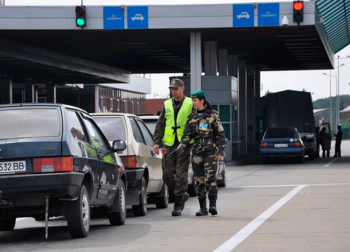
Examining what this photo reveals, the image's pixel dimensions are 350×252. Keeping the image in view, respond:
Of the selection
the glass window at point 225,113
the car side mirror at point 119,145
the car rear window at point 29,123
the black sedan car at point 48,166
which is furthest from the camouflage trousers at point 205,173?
the glass window at point 225,113

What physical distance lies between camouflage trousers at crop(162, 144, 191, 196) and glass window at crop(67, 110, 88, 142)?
7.78ft

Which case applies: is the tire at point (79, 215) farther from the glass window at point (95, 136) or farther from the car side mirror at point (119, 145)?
the car side mirror at point (119, 145)

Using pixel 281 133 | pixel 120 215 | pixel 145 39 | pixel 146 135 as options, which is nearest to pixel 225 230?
pixel 120 215

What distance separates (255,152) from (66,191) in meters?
42.4

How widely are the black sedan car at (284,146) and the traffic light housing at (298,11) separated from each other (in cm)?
574

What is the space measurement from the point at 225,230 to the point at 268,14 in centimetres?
2307

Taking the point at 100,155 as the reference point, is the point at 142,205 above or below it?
below

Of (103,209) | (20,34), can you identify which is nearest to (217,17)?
(20,34)

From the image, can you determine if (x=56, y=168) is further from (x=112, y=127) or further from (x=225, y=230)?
(x=112, y=127)

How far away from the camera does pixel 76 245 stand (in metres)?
9.31

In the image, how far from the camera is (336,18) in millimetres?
42781

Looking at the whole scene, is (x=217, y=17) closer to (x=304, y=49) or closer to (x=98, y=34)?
(x=98, y=34)

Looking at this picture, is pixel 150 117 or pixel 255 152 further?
pixel 255 152

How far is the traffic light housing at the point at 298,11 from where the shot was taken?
30.2m
